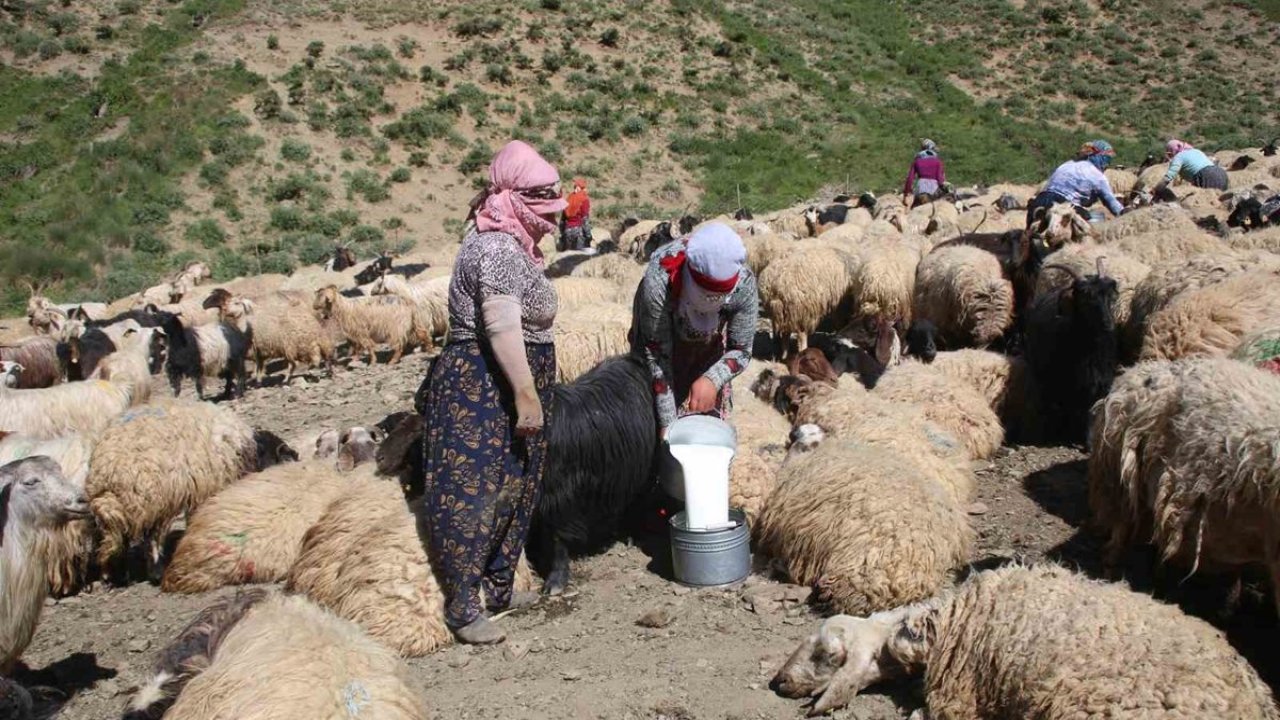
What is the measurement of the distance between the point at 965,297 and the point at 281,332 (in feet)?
27.1

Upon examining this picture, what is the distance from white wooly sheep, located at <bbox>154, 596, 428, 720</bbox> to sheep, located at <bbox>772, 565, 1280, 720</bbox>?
1.56 metres

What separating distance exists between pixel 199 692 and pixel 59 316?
1222 cm

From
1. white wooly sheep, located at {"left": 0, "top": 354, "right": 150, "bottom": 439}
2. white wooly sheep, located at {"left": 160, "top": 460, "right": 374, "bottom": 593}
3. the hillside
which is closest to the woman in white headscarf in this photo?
white wooly sheep, located at {"left": 160, "top": 460, "right": 374, "bottom": 593}

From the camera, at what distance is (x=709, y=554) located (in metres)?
4.60

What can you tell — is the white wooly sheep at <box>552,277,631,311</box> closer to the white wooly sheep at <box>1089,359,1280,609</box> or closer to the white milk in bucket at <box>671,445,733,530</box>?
the white milk in bucket at <box>671,445,733,530</box>

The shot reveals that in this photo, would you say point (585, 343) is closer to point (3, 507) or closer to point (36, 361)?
point (3, 507)

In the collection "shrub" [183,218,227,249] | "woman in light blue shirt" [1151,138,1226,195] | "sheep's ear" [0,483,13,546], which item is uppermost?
"woman in light blue shirt" [1151,138,1226,195]

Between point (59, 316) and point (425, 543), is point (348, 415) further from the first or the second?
point (59, 316)

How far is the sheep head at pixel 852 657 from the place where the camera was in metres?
3.50

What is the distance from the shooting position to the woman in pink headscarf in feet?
12.9

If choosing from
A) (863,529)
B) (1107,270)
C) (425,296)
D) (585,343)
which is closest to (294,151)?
(425,296)

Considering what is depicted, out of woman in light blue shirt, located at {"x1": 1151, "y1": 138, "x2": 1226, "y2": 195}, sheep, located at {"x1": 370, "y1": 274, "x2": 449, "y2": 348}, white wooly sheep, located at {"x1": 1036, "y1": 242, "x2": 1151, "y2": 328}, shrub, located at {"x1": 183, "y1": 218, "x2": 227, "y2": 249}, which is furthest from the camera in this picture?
shrub, located at {"x1": 183, "y1": 218, "x2": 227, "y2": 249}

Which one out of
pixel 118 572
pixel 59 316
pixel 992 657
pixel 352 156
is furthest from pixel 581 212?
pixel 352 156

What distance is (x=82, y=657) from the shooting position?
457cm
